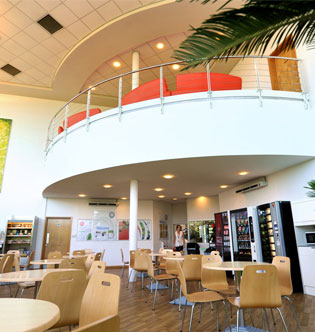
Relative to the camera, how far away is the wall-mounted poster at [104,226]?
35.4ft

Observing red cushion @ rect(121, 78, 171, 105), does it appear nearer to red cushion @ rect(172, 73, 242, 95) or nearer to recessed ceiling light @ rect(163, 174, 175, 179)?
red cushion @ rect(172, 73, 242, 95)

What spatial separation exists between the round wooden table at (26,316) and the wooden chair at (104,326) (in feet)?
1.69

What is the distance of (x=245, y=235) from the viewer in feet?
23.7

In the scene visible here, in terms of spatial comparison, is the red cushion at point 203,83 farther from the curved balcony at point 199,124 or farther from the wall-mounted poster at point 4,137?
the wall-mounted poster at point 4,137

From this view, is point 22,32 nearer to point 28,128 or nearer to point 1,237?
point 28,128

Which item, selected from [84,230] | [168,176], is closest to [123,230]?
[84,230]

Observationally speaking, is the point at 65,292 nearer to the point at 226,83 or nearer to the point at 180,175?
the point at 180,175

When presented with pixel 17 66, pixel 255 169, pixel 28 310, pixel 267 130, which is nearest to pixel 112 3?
pixel 17 66

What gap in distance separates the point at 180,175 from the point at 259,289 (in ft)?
14.7

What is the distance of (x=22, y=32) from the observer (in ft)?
25.8

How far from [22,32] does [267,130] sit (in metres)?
7.51

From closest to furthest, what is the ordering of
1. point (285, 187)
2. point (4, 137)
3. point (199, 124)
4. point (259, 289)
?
point (259, 289) → point (199, 124) → point (285, 187) → point (4, 137)

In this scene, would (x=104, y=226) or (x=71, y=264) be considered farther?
(x=104, y=226)

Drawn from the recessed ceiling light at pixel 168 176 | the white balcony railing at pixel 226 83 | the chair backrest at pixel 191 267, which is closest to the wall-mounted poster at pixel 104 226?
the white balcony railing at pixel 226 83
